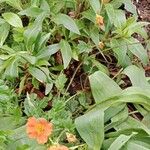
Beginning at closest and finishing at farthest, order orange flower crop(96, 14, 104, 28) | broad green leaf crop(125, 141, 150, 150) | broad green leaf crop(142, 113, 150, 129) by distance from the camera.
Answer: broad green leaf crop(125, 141, 150, 150), broad green leaf crop(142, 113, 150, 129), orange flower crop(96, 14, 104, 28)

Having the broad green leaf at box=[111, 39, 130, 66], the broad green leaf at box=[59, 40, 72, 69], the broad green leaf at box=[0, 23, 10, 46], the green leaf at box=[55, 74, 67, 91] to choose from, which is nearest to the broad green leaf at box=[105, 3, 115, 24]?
the broad green leaf at box=[111, 39, 130, 66]

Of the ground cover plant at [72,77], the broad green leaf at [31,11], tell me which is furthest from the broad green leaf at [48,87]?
the broad green leaf at [31,11]

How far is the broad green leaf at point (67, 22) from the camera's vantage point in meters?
2.32

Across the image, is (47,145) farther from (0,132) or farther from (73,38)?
(73,38)

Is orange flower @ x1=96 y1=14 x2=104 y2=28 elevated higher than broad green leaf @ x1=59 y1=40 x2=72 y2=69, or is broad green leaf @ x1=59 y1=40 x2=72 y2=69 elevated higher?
orange flower @ x1=96 y1=14 x2=104 y2=28

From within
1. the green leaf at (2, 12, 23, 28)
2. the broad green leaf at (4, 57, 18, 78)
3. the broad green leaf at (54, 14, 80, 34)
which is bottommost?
the broad green leaf at (4, 57, 18, 78)

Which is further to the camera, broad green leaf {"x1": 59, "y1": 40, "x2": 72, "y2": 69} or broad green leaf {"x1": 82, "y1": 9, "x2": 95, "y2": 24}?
broad green leaf {"x1": 82, "y1": 9, "x2": 95, "y2": 24}

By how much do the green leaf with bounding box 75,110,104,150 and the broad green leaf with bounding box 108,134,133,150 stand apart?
0.07 meters

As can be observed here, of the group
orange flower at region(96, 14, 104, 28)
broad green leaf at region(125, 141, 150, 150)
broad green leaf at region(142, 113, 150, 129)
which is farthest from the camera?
orange flower at region(96, 14, 104, 28)

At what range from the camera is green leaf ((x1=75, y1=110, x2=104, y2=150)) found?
2.09 meters

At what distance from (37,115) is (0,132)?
29 cm

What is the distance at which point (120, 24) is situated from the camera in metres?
2.42

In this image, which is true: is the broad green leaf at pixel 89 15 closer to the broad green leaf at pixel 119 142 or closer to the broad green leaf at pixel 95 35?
the broad green leaf at pixel 95 35

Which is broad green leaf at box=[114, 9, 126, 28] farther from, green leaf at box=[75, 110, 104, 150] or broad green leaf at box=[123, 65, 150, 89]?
green leaf at box=[75, 110, 104, 150]
